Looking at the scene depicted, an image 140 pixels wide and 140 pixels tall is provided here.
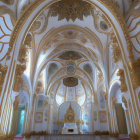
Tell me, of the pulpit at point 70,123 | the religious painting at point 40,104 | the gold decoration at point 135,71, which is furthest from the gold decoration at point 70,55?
the gold decoration at point 135,71

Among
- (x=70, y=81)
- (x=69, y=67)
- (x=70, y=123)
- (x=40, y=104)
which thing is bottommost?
(x=70, y=123)

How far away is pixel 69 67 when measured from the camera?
1859 cm

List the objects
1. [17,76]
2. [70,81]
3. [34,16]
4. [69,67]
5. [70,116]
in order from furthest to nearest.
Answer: [70,81] < [70,116] < [69,67] < [34,16] < [17,76]

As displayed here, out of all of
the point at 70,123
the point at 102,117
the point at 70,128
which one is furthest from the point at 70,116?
the point at 102,117

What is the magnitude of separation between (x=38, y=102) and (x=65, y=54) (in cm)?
703

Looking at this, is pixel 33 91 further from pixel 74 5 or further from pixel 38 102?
pixel 74 5

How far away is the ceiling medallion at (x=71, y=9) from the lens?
11.0 m

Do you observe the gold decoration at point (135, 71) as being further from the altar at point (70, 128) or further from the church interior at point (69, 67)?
the altar at point (70, 128)

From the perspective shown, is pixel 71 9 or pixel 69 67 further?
pixel 69 67

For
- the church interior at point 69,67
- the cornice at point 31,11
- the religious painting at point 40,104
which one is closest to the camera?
the church interior at point 69,67

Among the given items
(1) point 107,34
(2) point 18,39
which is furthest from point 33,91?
(1) point 107,34

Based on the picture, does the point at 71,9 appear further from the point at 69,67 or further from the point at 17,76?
the point at 69,67

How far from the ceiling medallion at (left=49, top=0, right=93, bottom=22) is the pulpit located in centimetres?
1347

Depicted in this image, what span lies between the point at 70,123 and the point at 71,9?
14.8 meters
